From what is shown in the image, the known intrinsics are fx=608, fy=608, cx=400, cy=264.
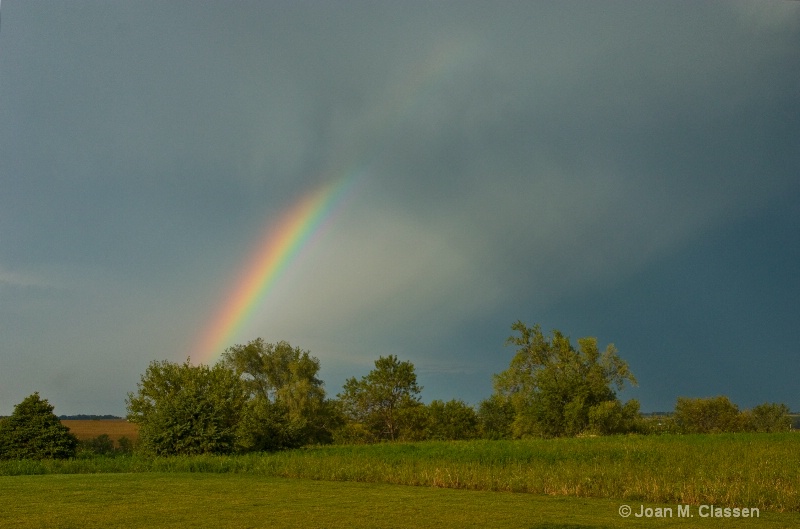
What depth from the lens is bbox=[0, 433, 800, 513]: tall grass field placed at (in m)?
14.0

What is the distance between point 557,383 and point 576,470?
1567 inches

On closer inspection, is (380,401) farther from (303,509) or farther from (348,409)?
(303,509)

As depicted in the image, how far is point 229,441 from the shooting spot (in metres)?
33.7

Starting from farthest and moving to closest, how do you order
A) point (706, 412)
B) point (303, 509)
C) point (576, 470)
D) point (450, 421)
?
point (706, 412)
point (450, 421)
point (576, 470)
point (303, 509)

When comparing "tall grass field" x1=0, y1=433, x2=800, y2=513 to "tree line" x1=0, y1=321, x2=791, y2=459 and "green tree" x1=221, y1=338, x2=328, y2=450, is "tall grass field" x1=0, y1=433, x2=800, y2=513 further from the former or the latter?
"green tree" x1=221, y1=338, x2=328, y2=450

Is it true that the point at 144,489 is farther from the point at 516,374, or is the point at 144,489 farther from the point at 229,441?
the point at 516,374

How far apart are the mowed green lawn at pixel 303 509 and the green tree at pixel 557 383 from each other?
41213 millimetres

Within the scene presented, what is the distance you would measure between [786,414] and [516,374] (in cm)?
6325

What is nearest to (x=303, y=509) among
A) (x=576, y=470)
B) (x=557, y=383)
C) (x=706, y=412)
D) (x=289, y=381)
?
(x=576, y=470)

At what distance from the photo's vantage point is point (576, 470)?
60.8 feet

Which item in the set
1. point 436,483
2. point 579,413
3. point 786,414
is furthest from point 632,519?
point 786,414

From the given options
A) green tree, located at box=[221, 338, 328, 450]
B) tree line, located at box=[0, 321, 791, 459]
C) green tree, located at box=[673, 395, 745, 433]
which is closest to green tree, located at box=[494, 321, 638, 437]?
tree line, located at box=[0, 321, 791, 459]

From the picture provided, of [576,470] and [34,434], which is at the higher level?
[34,434]

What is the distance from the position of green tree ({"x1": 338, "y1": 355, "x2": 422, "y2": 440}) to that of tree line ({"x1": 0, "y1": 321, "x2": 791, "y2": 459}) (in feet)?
0.40
